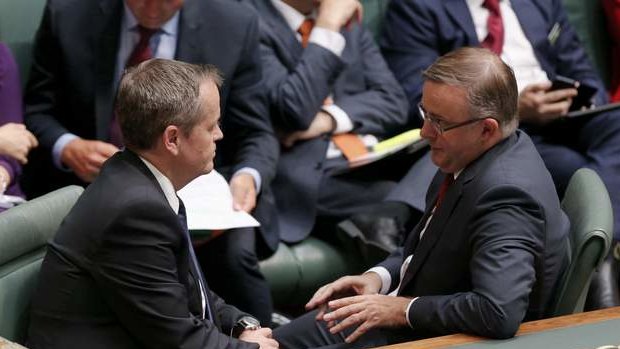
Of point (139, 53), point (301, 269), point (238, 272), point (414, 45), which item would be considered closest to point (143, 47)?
point (139, 53)

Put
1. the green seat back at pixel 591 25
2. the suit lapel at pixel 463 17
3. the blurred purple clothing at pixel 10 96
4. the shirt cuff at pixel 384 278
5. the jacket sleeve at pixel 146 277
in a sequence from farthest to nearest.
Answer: the green seat back at pixel 591 25, the suit lapel at pixel 463 17, the blurred purple clothing at pixel 10 96, the shirt cuff at pixel 384 278, the jacket sleeve at pixel 146 277

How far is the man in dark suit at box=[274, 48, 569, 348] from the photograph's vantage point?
7.95ft

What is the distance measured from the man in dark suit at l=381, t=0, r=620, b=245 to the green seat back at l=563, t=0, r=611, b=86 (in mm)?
214

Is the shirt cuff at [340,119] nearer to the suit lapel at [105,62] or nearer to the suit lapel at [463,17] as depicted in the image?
the suit lapel at [463,17]

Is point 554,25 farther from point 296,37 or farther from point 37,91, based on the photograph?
point 37,91

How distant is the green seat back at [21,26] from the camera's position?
12.6 feet

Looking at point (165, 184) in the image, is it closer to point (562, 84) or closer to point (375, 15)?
point (562, 84)

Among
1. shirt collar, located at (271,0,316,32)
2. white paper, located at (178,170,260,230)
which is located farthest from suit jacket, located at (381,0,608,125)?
white paper, located at (178,170,260,230)

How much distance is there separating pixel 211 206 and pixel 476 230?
104 centimetres

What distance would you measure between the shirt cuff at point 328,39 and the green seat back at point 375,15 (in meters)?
0.50

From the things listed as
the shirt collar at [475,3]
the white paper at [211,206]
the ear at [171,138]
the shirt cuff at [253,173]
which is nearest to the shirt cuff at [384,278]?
the white paper at [211,206]

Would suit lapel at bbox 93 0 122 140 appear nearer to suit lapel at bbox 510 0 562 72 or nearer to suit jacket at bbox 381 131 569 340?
suit jacket at bbox 381 131 569 340

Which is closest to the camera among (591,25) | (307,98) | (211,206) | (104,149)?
(211,206)

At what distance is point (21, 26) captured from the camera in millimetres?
3881
